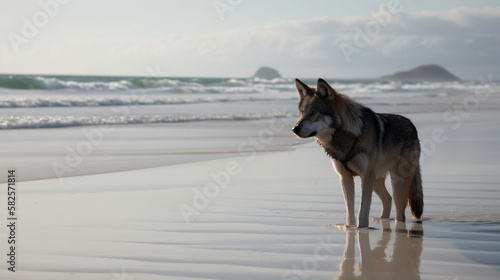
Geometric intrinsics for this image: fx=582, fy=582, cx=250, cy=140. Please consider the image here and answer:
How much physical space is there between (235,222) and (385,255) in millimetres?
1590

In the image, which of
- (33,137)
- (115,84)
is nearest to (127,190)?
(33,137)

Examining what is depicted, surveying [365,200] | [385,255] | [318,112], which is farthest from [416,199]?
Result: [385,255]

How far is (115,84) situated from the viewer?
129ft

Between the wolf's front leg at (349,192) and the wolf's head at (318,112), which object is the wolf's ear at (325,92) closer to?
the wolf's head at (318,112)

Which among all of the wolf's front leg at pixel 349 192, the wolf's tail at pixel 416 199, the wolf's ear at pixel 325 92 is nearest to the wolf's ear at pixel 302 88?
the wolf's ear at pixel 325 92

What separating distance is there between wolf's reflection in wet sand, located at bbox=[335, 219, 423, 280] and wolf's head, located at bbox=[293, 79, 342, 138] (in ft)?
3.17

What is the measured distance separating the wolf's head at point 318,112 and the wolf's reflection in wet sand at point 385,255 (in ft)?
3.17

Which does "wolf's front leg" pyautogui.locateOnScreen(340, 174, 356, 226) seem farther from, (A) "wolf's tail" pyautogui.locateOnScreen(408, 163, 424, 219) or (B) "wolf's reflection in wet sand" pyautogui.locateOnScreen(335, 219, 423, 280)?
(A) "wolf's tail" pyautogui.locateOnScreen(408, 163, 424, 219)

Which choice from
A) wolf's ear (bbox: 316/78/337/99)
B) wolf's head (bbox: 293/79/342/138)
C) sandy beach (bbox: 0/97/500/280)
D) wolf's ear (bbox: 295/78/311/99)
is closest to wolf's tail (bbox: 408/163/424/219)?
sandy beach (bbox: 0/97/500/280)

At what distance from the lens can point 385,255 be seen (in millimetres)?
4340

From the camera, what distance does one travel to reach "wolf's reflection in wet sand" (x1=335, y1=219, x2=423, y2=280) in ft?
12.5

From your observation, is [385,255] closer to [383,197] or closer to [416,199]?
[416,199]

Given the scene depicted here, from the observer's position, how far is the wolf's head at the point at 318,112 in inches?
202

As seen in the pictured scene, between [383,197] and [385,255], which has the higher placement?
[383,197]
